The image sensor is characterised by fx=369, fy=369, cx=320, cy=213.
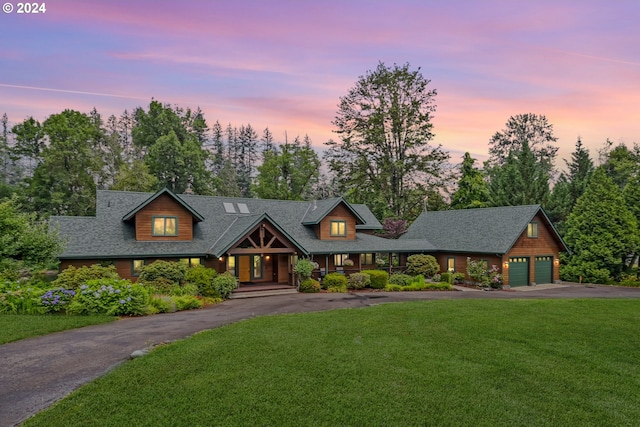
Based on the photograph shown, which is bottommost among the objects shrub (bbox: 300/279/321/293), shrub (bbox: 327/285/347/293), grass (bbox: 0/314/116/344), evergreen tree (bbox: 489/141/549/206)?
shrub (bbox: 327/285/347/293)

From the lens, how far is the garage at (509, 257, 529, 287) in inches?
1058

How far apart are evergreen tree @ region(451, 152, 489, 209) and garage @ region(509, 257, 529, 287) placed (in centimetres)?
1696

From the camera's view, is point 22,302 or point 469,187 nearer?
point 22,302

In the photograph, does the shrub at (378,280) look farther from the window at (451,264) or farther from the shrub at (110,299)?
the shrub at (110,299)

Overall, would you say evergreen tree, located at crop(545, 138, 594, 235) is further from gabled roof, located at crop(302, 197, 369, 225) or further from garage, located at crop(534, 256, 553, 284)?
gabled roof, located at crop(302, 197, 369, 225)

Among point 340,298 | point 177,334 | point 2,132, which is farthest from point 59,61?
point 2,132

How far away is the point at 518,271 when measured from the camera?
2728cm

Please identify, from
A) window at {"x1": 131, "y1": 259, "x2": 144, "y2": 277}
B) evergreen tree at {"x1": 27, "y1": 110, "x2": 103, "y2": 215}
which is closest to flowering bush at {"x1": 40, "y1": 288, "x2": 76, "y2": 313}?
window at {"x1": 131, "y1": 259, "x2": 144, "y2": 277}

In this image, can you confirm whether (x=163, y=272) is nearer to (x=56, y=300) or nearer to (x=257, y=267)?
(x=56, y=300)

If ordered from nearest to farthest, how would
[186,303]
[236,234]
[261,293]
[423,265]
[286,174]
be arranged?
[186,303] < [261,293] < [236,234] < [423,265] < [286,174]

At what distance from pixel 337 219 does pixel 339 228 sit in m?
0.72

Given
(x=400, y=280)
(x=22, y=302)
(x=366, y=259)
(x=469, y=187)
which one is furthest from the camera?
(x=469, y=187)

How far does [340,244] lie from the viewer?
27031mm

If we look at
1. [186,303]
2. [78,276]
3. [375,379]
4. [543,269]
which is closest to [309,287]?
[186,303]
